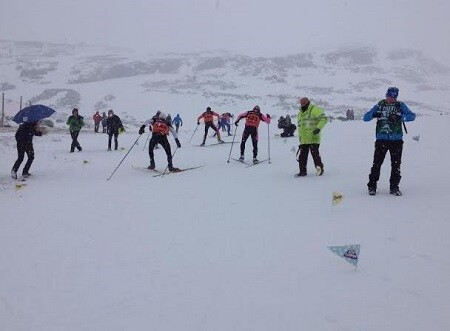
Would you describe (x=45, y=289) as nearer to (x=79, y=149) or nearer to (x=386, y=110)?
(x=386, y=110)

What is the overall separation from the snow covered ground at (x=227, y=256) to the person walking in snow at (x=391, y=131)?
1.28 ft

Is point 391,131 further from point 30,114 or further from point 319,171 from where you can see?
point 30,114

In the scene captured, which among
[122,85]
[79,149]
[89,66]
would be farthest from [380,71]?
[79,149]

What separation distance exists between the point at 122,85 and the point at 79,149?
7238 cm

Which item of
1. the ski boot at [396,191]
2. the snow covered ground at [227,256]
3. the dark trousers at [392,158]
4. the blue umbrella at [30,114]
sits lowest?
the snow covered ground at [227,256]

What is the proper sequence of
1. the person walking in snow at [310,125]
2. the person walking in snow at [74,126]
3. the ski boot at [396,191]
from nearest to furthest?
1. the ski boot at [396,191]
2. the person walking in snow at [310,125]
3. the person walking in snow at [74,126]

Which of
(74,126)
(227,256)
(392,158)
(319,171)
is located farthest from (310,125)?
(74,126)

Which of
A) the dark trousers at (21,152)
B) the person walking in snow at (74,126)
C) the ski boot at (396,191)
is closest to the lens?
the ski boot at (396,191)

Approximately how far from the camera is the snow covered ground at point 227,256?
136 inches

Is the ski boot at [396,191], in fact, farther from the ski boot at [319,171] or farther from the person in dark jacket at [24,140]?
the person in dark jacket at [24,140]

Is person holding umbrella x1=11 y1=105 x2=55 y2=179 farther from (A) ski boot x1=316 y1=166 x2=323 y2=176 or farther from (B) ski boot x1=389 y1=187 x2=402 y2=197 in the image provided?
(B) ski boot x1=389 y1=187 x2=402 y2=197

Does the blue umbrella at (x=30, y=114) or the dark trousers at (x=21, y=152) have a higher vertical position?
the blue umbrella at (x=30, y=114)

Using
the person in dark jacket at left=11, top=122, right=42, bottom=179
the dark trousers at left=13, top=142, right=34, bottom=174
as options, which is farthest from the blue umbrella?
the dark trousers at left=13, top=142, right=34, bottom=174

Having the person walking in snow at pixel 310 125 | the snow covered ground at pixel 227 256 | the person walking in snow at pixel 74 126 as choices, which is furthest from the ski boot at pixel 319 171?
the person walking in snow at pixel 74 126
